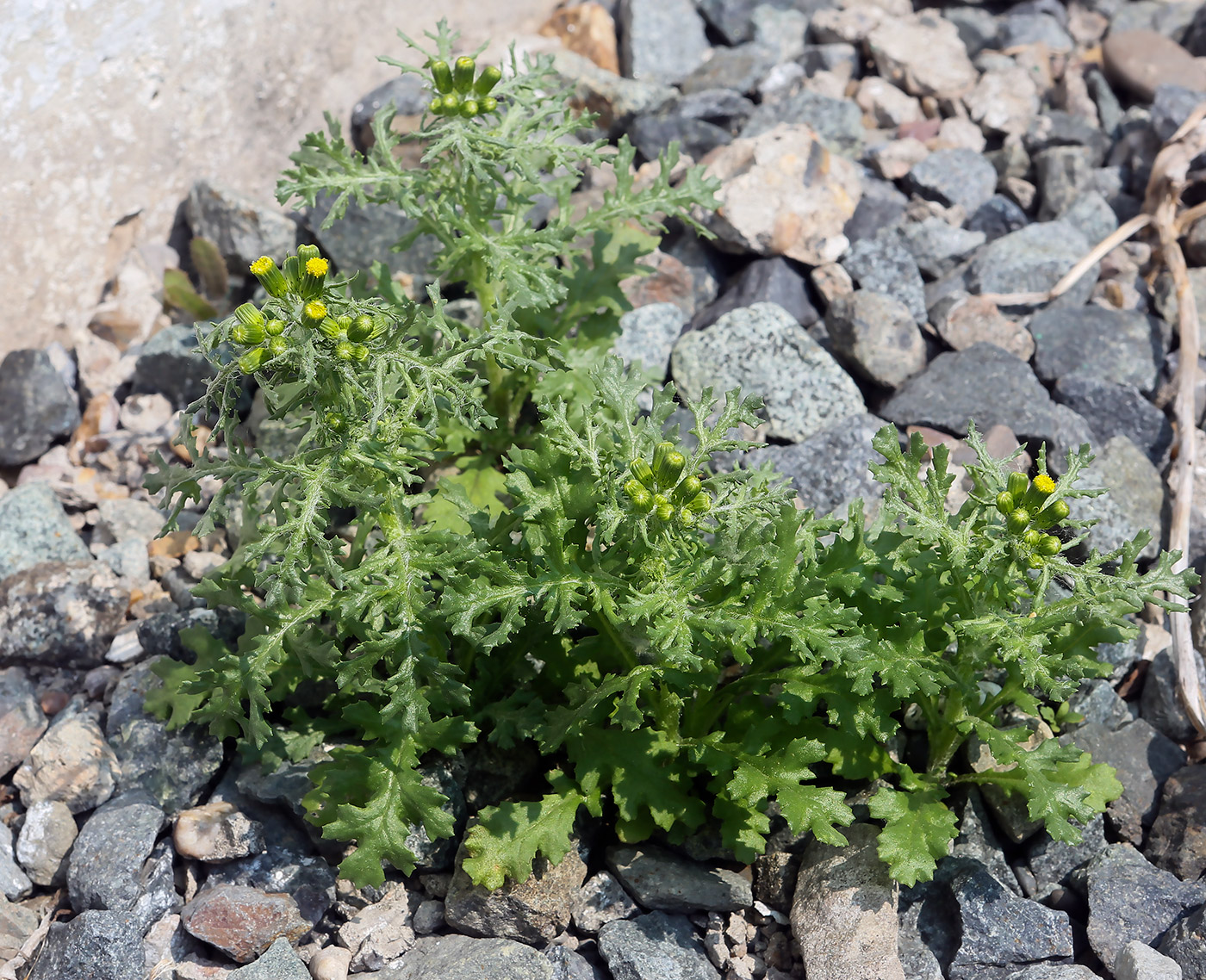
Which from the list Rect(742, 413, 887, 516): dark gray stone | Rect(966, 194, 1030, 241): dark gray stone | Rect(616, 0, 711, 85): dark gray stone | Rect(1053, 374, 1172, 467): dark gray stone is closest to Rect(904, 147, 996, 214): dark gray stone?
Rect(966, 194, 1030, 241): dark gray stone

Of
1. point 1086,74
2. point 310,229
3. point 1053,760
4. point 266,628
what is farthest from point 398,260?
point 1086,74

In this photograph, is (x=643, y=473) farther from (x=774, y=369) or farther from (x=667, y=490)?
(x=774, y=369)

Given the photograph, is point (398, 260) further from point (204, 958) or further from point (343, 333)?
point (204, 958)

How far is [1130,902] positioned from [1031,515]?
1.44m

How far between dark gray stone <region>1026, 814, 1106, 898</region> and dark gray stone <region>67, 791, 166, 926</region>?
3200 mm

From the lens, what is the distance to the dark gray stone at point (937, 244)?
5895 mm

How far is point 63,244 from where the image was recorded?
5.64m

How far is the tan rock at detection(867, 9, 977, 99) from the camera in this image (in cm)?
680

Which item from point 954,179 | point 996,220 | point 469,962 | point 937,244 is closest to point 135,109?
point 937,244

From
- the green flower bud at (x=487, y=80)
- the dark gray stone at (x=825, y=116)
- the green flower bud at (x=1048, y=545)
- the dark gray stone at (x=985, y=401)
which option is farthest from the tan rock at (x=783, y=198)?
the green flower bud at (x=1048, y=545)

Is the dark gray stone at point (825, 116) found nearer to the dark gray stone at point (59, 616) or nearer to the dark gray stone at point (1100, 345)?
the dark gray stone at point (1100, 345)

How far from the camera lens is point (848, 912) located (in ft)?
11.8

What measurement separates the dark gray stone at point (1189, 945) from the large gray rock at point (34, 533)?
4.57 m

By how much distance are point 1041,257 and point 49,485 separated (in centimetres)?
520
